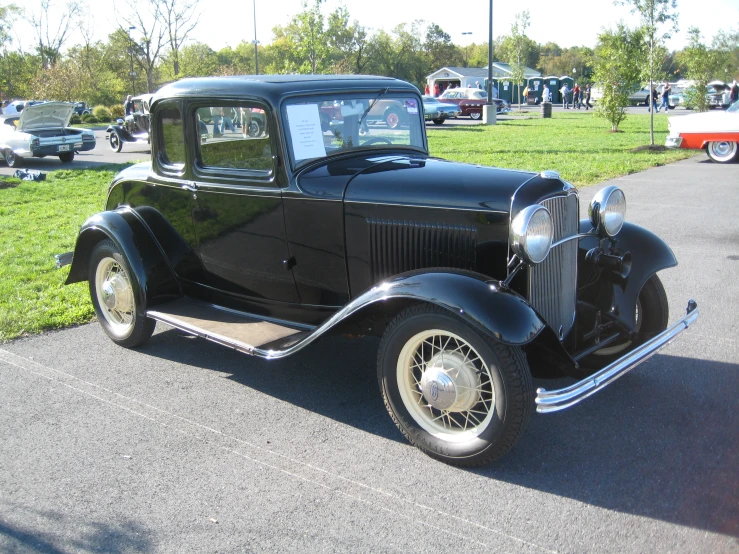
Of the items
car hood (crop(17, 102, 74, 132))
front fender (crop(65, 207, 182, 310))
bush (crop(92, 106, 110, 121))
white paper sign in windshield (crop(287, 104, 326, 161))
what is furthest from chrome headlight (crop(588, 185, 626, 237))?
bush (crop(92, 106, 110, 121))

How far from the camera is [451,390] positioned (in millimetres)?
3223

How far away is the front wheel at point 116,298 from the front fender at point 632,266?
2.94 metres

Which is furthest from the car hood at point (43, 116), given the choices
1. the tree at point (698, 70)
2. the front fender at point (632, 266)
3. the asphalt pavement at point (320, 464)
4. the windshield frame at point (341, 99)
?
the tree at point (698, 70)

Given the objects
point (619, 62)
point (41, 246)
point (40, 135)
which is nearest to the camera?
point (41, 246)

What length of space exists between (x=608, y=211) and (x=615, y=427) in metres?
1.23

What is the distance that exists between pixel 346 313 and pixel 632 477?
1546 mm

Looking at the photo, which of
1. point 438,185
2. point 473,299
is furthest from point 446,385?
point 438,185

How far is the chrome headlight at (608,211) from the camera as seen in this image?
3.93m

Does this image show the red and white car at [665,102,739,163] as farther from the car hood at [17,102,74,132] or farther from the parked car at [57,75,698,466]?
the car hood at [17,102,74,132]

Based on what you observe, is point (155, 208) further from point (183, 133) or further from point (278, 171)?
point (278, 171)

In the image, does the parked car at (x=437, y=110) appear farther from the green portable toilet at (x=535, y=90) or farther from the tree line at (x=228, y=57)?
the green portable toilet at (x=535, y=90)

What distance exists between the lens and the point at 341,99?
4254 millimetres

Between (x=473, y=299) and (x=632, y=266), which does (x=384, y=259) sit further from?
(x=632, y=266)

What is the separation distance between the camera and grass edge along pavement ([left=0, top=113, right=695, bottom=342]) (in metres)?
5.75
